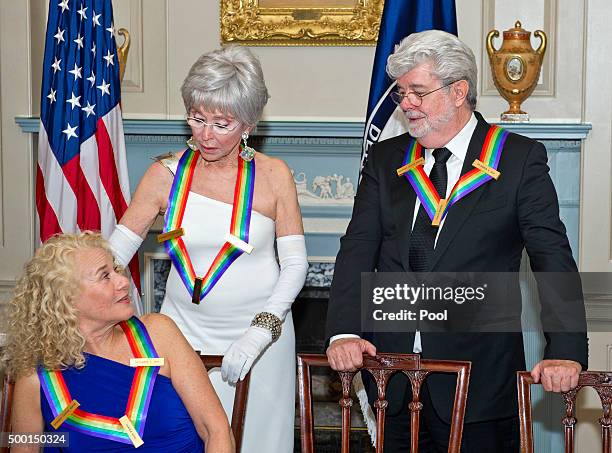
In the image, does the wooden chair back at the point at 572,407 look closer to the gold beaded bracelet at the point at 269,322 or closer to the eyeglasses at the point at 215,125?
the gold beaded bracelet at the point at 269,322

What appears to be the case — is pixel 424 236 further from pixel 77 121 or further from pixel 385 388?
pixel 77 121

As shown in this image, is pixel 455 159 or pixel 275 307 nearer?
pixel 455 159

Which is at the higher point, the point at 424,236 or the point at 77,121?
the point at 77,121

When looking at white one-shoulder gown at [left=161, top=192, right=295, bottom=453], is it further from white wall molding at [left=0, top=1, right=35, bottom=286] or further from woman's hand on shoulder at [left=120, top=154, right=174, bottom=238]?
white wall molding at [left=0, top=1, right=35, bottom=286]

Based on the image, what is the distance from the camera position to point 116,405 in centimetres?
212

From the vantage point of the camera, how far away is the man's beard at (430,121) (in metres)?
2.37

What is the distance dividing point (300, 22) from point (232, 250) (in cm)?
215

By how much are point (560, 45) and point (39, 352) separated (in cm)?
310

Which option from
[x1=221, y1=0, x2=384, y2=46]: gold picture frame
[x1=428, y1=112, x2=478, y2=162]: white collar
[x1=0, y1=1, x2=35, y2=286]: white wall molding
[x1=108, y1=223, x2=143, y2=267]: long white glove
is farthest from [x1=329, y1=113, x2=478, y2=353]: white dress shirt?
[x1=0, y1=1, x2=35, y2=286]: white wall molding

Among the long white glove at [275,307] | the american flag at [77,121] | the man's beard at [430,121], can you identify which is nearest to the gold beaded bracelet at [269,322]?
the long white glove at [275,307]

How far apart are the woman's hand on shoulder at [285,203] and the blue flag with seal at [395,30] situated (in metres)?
1.13

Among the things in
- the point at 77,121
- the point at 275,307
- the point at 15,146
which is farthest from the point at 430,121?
the point at 15,146

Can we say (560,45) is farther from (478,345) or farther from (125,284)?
(125,284)

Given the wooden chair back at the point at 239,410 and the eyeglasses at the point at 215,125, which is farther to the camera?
the eyeglasses at the point at 215,125
